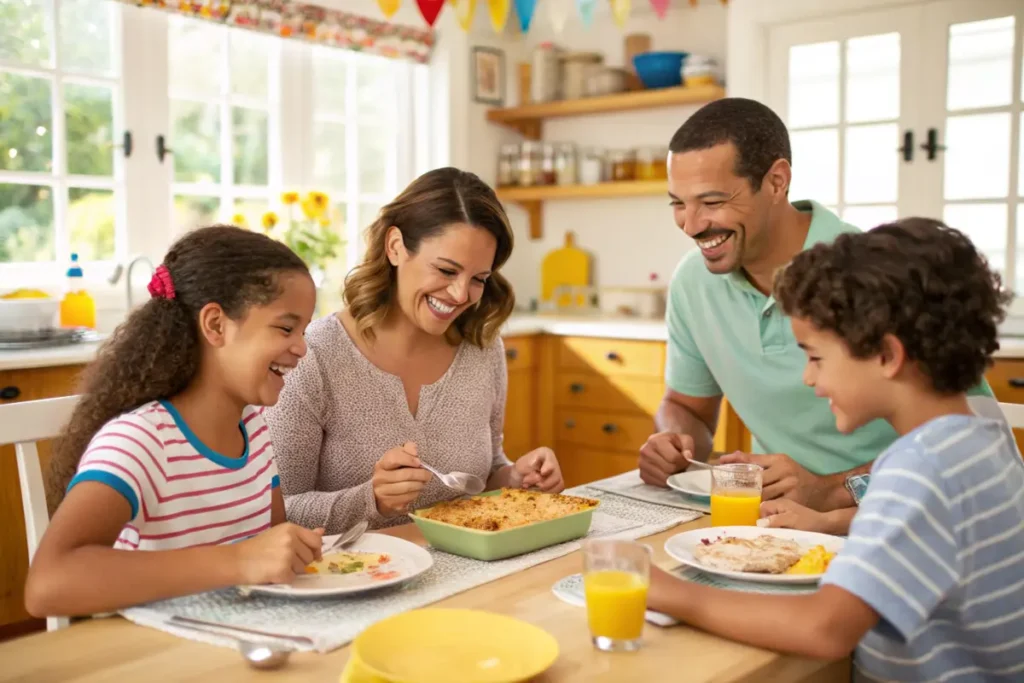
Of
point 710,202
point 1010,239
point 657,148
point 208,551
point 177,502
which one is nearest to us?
point 208,551

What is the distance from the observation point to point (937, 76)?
3.82 meters

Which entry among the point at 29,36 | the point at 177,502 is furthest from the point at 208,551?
the point at 29,36

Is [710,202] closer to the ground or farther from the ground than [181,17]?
closer to the ground

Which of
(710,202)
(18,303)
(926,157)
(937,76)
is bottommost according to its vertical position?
(18,303)

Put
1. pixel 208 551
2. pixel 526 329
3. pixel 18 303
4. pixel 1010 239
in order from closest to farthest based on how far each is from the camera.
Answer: pixel 208 551
pixel 18 303
pixel 1010 239
pixel 526 329

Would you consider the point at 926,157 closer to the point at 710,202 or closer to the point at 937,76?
the point at 937,76

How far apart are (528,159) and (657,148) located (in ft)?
2.08

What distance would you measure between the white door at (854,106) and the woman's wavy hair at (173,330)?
3.07 meters

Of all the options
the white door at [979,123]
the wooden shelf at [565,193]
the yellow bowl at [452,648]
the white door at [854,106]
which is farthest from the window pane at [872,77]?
the yellow bowl at [452,648]

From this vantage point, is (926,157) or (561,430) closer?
(926,157)

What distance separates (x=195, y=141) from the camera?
3.92 m

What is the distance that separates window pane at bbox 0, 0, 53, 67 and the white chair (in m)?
2.27

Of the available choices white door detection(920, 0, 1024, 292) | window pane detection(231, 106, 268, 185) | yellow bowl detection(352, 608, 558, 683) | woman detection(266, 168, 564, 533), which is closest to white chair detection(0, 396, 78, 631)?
woman detection(266, 168, 564, 533)

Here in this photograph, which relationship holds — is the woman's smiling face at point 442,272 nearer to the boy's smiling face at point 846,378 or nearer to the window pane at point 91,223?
the boy's smiling face at point 846,378
